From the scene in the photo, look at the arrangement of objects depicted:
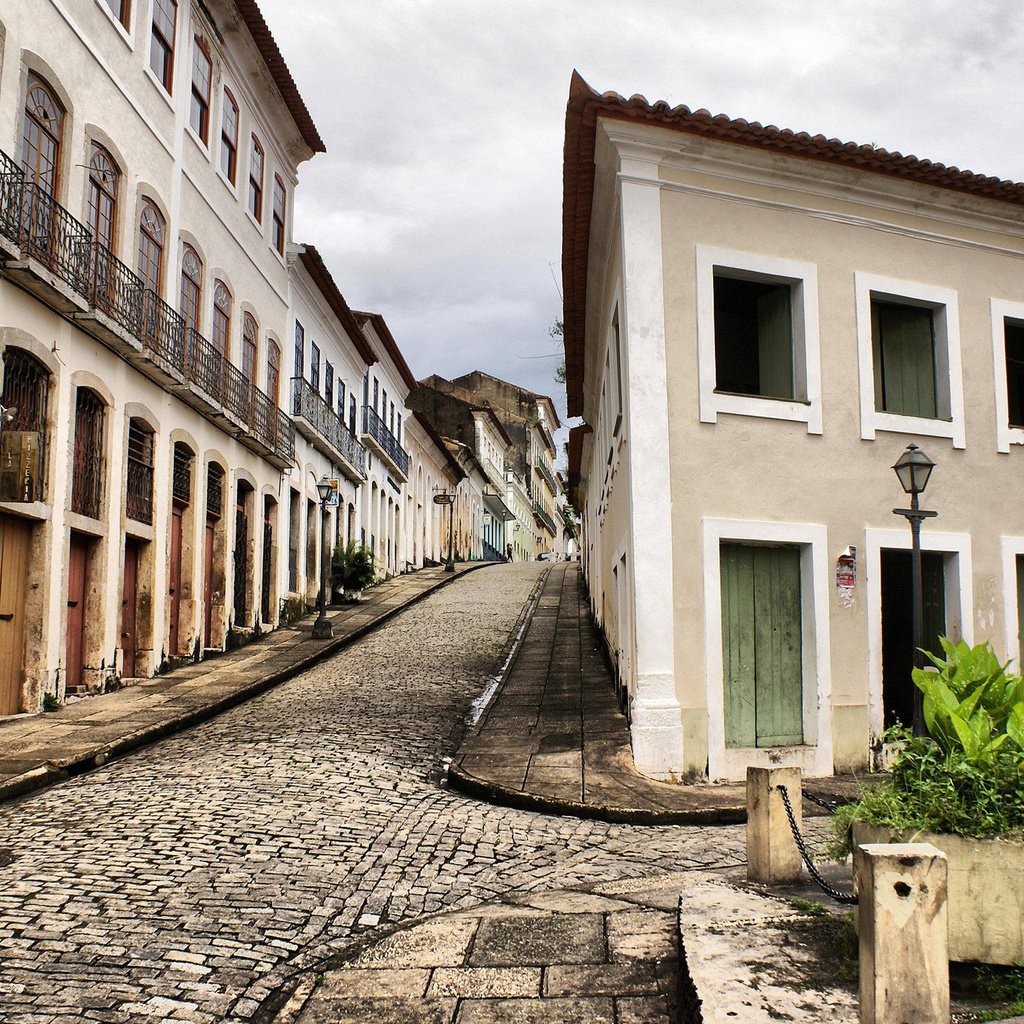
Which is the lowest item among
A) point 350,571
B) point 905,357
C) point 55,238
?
point 350,571

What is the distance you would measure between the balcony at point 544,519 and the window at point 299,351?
53.0 metres

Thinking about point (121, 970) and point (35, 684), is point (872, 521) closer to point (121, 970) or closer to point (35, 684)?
point (121, 970)

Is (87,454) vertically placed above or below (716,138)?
below

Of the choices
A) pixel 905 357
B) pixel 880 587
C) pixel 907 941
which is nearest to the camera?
pixel 907 941

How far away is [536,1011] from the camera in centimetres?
386

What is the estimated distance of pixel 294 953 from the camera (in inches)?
183

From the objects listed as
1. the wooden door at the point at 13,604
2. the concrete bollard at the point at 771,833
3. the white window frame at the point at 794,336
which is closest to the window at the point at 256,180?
the wooden door at the point at 13,604

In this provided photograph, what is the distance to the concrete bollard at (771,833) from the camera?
4996mm

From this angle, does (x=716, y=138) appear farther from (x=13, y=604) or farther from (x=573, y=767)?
(x=13, y=604)

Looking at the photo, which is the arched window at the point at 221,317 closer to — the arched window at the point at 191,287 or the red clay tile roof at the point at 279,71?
the arched window at the point at 191,287

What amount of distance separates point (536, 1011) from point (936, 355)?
28.6 feet

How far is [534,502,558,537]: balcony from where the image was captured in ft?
252

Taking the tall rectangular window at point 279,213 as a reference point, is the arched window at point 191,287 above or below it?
below

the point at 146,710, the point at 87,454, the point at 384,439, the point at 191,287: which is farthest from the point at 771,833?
the point at 384,439
